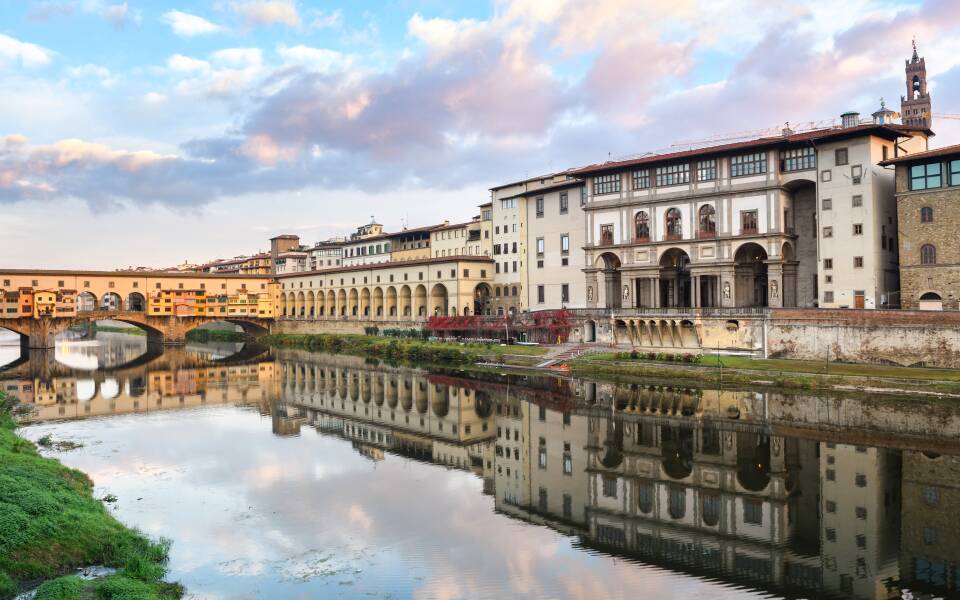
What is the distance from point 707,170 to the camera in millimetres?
55344

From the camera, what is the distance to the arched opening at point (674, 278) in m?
59.5

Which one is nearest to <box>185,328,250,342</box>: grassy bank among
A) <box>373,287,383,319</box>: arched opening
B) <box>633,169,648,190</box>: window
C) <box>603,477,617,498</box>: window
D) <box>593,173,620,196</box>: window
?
<box>373,287,383,319</box>: arched opening

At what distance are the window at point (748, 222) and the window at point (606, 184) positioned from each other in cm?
1113

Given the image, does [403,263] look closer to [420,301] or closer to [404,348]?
[420,301]

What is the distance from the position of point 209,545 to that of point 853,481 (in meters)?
20.5

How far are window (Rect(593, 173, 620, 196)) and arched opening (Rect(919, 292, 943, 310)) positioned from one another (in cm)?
2455

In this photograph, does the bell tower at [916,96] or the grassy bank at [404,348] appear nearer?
the grassy bank at [404,348]

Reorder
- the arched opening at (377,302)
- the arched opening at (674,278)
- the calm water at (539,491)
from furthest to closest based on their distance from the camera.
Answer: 1. the arched opening at (377,302)
2. the arched opening at (674,278)
3. the calm water at (539,491)

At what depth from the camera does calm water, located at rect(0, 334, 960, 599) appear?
16641 millimetres

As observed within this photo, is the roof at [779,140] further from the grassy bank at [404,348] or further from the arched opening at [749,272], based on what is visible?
the grassy bank at [404,348]

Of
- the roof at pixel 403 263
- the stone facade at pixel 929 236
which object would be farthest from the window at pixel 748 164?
the roof at pixel 403 263

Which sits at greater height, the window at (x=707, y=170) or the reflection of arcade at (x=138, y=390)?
the window at (x=707, y=170)

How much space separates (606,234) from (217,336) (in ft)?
229

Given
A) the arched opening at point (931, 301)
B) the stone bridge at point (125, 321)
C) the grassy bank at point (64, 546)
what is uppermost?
the arched opening at point (931, 301)
